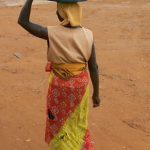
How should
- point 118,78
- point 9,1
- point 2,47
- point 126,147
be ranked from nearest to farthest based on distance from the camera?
point 126,147 < point 118,78 < point 2,47 < point 9,1

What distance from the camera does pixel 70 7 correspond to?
368 centimetres

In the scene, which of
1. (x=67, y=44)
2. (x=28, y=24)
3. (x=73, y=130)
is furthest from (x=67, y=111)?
(x=28, y=24)

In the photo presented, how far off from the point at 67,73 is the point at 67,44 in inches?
8.7

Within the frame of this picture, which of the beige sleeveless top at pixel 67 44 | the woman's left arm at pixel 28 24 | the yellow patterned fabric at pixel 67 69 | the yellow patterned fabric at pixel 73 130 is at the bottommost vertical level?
the yellow patterned fabric at pixel 73 130

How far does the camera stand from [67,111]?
3.92 m

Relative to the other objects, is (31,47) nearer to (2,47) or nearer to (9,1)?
(2,47)

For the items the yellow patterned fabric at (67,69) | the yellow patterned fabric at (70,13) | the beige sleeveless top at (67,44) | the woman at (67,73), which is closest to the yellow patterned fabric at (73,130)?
the woman at (67,73)

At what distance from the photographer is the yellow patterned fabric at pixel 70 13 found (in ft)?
12.1

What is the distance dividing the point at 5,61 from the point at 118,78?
6.44 feet

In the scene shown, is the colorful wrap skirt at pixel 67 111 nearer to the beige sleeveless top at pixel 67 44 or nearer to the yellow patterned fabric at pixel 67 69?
the yellow patterned fabric at pixel 67 69

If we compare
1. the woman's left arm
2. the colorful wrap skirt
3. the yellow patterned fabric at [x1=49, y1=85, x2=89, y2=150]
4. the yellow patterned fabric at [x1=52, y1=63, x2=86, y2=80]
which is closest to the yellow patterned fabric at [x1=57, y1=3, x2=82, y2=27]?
the woman's left arm

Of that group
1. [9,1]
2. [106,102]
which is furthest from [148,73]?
[9,1]

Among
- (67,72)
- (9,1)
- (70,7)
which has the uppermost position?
(70,7)

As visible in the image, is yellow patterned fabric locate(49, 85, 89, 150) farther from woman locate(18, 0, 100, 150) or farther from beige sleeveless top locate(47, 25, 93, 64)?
beige sleeveless top locate(47, 25, 93, 64)
